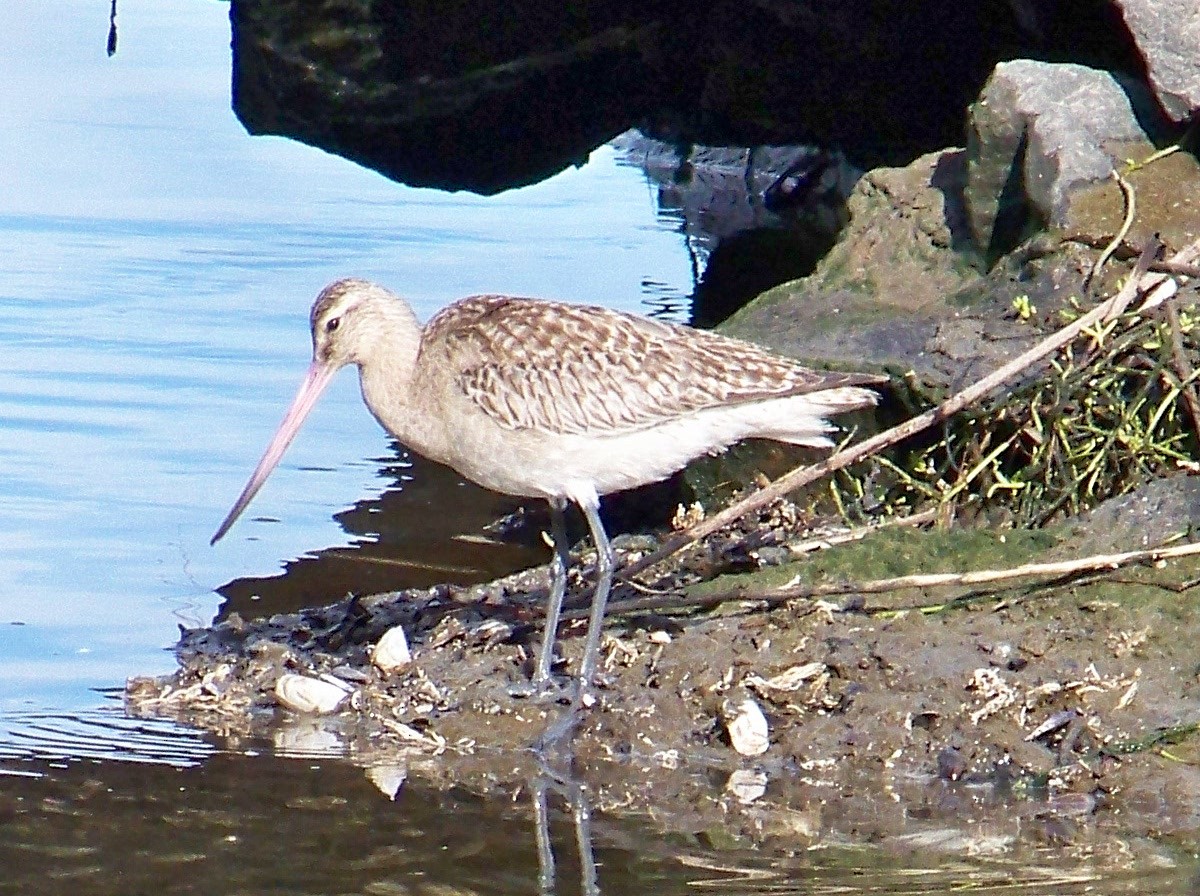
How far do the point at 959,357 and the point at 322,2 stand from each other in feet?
16.9

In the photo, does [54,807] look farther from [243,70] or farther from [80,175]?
[80,175]

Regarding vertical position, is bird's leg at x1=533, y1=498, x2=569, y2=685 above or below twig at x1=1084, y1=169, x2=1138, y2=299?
below

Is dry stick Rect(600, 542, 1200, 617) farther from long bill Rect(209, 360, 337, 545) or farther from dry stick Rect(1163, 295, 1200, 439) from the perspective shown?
long bill Rect(209, 360, 337, 545)

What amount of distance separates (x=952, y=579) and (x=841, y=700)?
453mm

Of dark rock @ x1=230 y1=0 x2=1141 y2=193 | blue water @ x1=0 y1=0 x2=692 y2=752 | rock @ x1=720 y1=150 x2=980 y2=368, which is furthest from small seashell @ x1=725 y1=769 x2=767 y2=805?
dark rock @ x1=230 y1=0 x2=1141 y2=193

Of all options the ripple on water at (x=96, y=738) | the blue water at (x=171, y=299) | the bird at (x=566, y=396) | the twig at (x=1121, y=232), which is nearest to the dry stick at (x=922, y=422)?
the bird at (x=566, y=396)

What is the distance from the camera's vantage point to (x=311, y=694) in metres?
5.43

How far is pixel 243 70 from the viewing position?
11.1m

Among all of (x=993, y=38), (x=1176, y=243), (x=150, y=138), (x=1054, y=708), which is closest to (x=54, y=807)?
(x=1054, y=708)

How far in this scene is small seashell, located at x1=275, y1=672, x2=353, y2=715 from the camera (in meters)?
5.42

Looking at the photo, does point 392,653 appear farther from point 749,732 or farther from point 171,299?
point 171,299

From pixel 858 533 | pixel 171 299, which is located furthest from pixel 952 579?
pixel 171 299

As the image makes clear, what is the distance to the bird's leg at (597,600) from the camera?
537 cm

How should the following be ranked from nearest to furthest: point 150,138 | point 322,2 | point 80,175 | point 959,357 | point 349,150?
point 959,357, point 322,2, point 349,150, point 80,175, point 150,138
